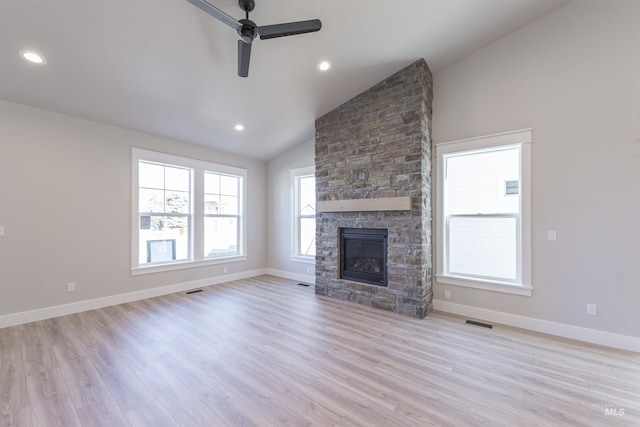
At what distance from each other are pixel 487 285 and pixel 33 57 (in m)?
5.62

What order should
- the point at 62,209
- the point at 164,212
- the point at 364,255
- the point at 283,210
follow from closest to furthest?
the point at 62,209, the point at 364,255, the point at 164,212, the point at 283,210

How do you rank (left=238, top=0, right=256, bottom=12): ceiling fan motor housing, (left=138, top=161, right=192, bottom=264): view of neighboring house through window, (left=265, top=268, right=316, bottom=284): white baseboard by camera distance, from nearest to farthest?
(left=238, top=0, right=256, bottom=12): ceiling fan motor housing
(left=138, top=161, right=192, bottom=264): view of neighboring house through window
(left=265, top=268, right=316, bottom=284): white baseboard

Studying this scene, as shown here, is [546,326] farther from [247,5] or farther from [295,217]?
[247,5]

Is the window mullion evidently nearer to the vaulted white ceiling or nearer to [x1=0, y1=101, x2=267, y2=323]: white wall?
[x1=0, y1=101, x2=267, y2=323]: white wall

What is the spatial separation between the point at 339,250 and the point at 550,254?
107 inches

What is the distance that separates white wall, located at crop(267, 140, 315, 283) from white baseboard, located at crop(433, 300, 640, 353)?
107 inches

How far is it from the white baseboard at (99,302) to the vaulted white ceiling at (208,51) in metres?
2.61

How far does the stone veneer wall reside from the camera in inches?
144

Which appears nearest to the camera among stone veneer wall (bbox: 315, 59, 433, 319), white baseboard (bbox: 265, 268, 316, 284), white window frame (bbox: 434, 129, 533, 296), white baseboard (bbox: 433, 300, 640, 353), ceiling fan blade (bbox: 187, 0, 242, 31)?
ceiling fan blade (bbox: 187, 0, 242, 31)

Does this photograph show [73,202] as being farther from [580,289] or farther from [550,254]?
[580,289]

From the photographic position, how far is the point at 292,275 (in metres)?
5.87

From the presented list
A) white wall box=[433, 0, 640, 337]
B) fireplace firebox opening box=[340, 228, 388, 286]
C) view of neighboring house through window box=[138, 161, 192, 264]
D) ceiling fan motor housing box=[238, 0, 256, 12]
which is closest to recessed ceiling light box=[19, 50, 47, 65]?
view of neighboring house through window box=[138, 161, 192, 264]

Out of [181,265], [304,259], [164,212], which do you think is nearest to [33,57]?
[164,212]

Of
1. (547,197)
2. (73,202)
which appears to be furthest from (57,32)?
(547,197)
